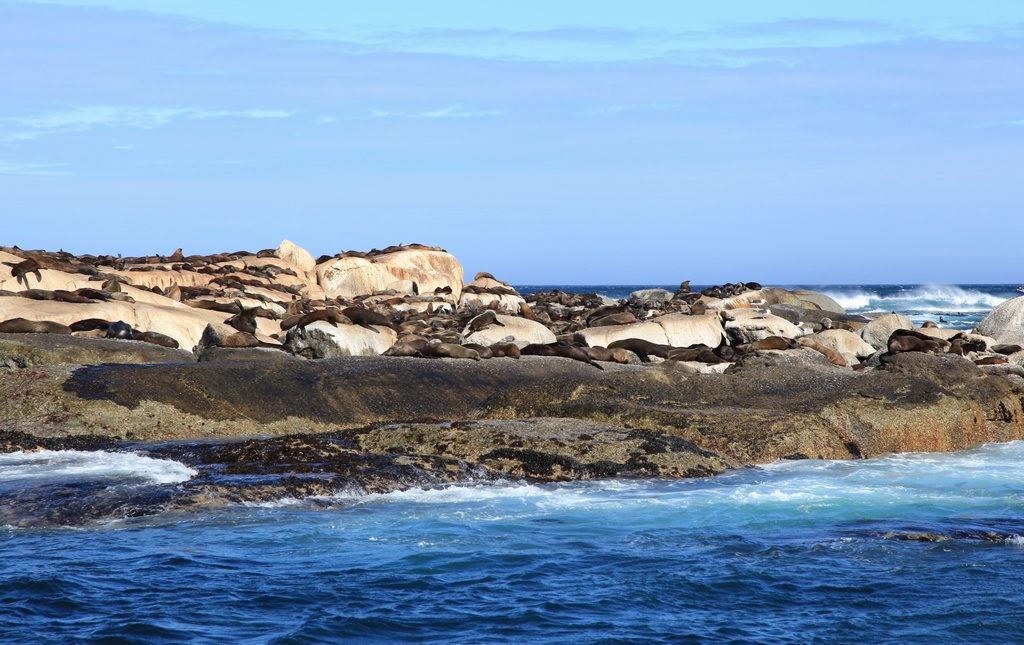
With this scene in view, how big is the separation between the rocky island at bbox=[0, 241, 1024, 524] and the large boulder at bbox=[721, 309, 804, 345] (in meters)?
1.78

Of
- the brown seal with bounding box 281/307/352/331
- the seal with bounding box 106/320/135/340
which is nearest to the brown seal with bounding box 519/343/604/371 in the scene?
the brown seal with bounding box 281/307/352/331

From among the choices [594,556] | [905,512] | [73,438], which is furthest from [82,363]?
[905,512]

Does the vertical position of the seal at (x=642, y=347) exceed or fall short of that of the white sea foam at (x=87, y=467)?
it exceeds it

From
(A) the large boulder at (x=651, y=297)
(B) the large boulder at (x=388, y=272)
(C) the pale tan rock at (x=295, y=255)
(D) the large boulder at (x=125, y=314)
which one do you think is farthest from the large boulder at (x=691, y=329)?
(C) the pale tan rock at (x=295, y=255)

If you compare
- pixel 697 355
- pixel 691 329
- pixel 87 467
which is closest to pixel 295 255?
pixel 691 329

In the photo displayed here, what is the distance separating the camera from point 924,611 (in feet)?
21.1

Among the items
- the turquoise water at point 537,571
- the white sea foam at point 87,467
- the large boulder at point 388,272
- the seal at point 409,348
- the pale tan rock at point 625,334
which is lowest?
the turquoise water at point 537,571

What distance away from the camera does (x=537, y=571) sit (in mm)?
7258

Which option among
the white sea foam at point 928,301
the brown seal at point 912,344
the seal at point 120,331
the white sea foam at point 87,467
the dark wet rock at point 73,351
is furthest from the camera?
the white sea foam at point 928,301

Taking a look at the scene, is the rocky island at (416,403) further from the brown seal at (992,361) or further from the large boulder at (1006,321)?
the large boulder at (1006,321)

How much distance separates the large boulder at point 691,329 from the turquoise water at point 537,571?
11.9m

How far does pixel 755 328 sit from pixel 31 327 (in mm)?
14937

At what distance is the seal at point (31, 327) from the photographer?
1579 centimetres

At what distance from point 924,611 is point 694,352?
12.9 m
